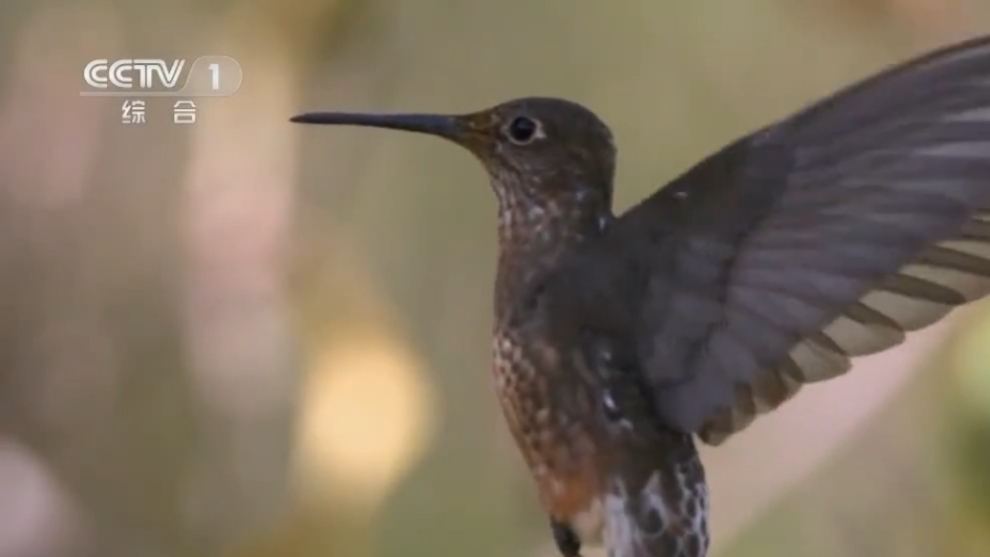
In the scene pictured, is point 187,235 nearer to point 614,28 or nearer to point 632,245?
point 614,28

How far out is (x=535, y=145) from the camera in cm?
69

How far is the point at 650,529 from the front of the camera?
69 cm

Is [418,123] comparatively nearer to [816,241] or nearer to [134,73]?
[816,241]

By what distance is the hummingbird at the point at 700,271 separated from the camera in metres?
0.57

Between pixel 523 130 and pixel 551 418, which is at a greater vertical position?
pixel 523 130

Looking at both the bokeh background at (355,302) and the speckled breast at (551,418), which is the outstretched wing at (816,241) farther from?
the bokeh background at (355,302)

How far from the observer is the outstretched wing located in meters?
0.56

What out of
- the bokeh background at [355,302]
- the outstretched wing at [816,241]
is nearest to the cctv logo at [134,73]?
the bokeh background at [355,302]

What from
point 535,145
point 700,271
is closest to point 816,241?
point 700,271

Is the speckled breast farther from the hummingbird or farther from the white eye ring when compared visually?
the white eye ring

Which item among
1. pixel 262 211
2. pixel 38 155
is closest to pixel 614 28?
pixel 262 211

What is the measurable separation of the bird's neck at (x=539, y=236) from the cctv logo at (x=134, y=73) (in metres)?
0.50

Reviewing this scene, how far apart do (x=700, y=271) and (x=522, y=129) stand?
13 centimetres

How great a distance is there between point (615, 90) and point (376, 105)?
0.70 feet
